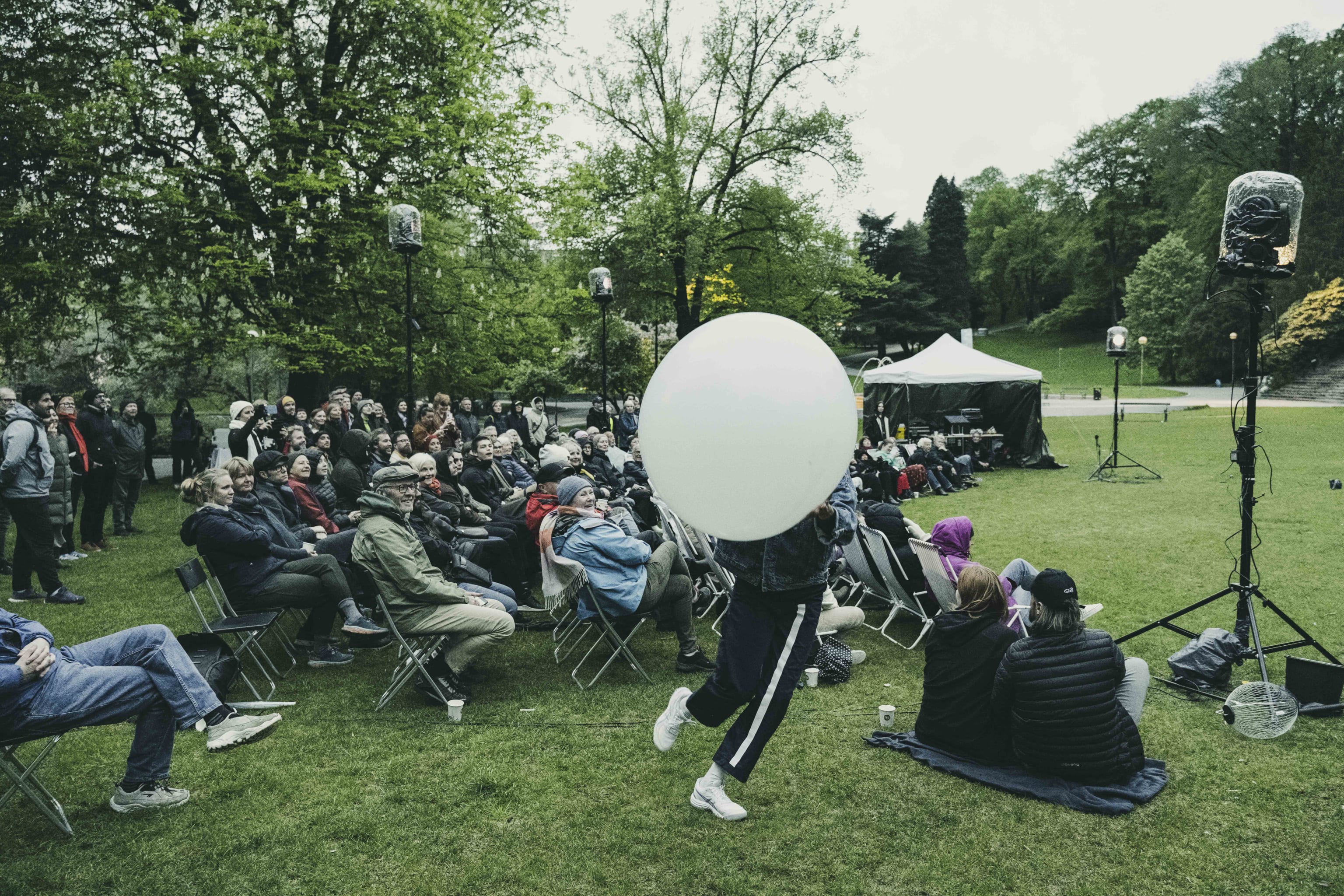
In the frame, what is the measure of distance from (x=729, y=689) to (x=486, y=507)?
472 centimetres

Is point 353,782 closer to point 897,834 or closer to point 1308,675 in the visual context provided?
point 897,834

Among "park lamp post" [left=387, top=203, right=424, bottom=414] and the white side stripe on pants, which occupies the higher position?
"park lamp post" [left=387, top=203, right=424, bottom=414]

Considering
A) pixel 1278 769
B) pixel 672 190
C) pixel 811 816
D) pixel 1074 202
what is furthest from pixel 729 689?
pixel 1074 202

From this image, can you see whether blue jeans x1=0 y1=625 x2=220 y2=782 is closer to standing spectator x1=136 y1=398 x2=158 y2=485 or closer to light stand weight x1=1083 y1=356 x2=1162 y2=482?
standing spectator x1=136 y1=398 x2=158 y2=485

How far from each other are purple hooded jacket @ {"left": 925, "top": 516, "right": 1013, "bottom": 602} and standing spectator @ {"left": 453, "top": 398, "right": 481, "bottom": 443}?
27.9ft

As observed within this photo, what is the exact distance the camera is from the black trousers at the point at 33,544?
669 cm

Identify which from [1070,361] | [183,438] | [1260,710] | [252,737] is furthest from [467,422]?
[1070,361]

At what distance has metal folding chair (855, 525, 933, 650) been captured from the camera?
5.69 metres

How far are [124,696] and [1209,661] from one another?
564 cm

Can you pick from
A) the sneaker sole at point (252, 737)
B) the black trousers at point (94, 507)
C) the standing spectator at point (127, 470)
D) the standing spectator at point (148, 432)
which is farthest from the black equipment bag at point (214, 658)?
the standing spectator at point (148, 432)

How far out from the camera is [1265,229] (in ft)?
15.1

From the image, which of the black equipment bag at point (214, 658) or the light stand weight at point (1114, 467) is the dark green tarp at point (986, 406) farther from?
the black equipment bag at point (214, 658)

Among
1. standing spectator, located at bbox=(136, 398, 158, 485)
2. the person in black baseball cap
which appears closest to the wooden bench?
the person in black baseball cap

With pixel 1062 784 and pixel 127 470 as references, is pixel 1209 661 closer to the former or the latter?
pixel 1062 784
